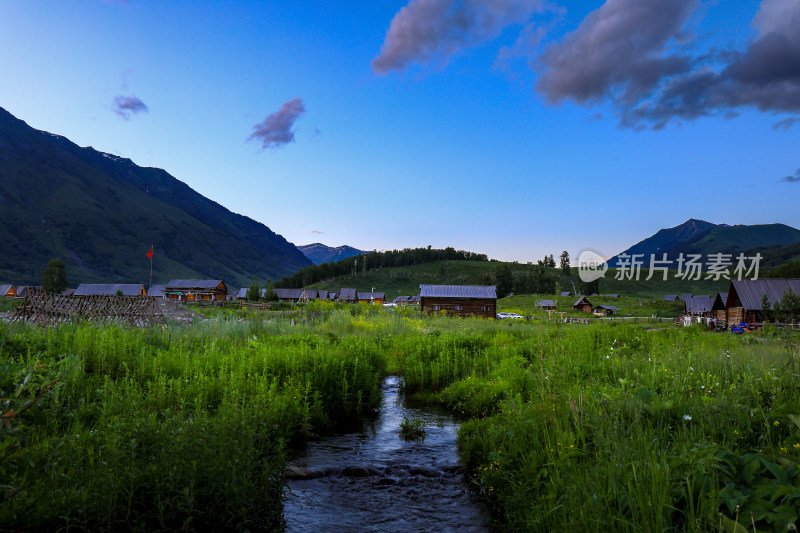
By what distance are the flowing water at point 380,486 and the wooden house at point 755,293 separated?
52.2 meters

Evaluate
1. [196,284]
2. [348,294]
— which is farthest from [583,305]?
[196,284]

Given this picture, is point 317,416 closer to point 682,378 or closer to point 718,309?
point 682,378

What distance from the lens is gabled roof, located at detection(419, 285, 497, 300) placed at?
183ft

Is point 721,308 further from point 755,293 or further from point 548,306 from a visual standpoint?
point 548,306

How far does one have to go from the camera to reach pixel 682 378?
23.4ft

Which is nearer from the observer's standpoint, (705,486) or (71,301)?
(705,486)

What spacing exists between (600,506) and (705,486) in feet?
2.65

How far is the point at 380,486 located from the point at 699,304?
10005 centimetres

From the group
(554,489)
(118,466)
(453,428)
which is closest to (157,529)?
(118,466)

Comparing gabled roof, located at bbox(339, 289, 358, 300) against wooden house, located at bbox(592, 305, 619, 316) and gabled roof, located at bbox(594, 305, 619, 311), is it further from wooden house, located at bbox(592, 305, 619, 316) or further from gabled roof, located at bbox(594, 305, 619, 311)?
gabled roof, located at bbox(594, 305, 619, 311)

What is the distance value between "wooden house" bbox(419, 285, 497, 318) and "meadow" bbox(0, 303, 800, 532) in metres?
45.2

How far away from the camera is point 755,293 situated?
4756 centimetres

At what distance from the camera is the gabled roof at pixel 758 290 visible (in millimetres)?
46281

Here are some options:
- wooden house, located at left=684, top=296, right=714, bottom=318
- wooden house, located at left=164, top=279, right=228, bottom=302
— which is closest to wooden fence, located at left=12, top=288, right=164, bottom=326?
wooden house, located at left=684, top=296, right=714, bottom=318
